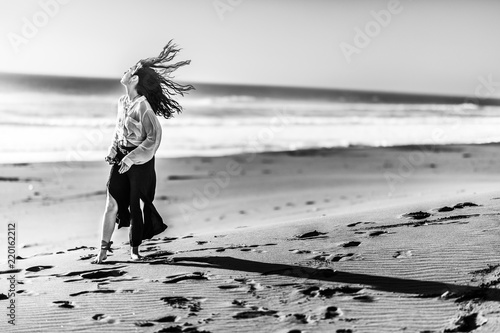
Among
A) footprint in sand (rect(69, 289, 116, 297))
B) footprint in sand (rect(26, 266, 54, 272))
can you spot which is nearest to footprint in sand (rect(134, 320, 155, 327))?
footprint in sand (rect(69, 289, 116, 297))

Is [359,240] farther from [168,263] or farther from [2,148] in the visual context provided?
[2,148]

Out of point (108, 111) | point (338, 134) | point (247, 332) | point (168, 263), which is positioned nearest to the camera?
point (247, 332)

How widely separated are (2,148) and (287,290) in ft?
46.5

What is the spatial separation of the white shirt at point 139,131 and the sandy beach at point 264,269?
3.22 feet

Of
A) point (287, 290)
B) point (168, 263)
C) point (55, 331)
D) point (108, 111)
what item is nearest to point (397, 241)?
point (287, 290)

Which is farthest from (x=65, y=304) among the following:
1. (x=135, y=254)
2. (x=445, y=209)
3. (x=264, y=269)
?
(x=445, y=209)

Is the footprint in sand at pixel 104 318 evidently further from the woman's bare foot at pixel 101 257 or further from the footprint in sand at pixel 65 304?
the woman's bare foot at pixel 101 257

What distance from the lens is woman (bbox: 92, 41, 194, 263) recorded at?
5.91 m

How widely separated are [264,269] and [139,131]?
1717 millimetres

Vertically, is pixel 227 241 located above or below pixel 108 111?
below

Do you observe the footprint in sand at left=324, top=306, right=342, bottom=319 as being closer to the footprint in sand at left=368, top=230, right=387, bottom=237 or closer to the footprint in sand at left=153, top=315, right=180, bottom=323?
the footprint in sand at left=153, top=315, right=180, bottom=323

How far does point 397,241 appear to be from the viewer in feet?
19.5

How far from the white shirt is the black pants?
9 centimetres

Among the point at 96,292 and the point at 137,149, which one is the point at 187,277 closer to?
the point at 96,292
